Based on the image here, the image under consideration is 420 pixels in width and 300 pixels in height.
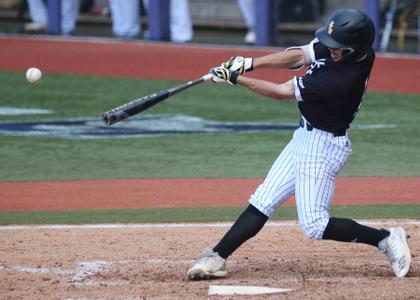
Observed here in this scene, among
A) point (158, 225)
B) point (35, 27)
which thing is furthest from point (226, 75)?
point (35, 27)

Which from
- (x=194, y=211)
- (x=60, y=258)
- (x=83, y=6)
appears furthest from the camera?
(x=83, y=6)

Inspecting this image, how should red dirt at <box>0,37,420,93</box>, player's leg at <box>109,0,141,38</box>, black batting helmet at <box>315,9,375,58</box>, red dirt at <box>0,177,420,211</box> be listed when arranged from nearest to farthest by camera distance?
black batting helmet at <box>315,9,375,58</box>
red dirt at <box>0,177,420,211</box>
red dirt at <box>0,37,420,93</box>
player's leg at <box>109,0,141,38</box>

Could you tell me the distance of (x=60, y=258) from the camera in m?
7.26

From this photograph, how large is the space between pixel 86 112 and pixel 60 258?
6.74 meters

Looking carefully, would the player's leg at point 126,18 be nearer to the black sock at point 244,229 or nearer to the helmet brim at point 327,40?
the black sock at point 244,229

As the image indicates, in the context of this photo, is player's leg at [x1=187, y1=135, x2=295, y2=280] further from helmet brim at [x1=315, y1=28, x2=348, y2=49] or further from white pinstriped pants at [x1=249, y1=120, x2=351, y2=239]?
helmet brim at [x1=315, y1=28, x2=348, y2=49]

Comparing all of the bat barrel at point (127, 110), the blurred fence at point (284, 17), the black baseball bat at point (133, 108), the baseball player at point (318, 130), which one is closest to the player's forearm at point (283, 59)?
the baseball player at point (318, 130)

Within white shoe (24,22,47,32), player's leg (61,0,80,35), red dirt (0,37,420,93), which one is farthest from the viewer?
white shoe (24,22,47,32)

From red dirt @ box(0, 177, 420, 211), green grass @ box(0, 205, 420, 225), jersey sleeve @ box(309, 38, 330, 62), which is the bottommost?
red dirt @ box(0, 177, 420, 211)

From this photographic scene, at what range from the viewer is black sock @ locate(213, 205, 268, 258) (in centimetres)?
653

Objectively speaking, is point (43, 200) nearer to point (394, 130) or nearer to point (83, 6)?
point (394, 130)

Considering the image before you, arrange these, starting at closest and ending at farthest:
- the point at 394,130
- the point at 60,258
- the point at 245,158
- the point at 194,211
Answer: the point at 60,258
the point at 194,211
the point at 245,158
the point at 394,130

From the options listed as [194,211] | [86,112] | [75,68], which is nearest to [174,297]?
[194,211]

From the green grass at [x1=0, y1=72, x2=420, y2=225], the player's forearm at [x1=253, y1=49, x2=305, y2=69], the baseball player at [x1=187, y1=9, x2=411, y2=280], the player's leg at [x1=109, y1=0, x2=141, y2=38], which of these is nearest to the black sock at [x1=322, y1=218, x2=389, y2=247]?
the baseball player at [x1=187, y1=9, x2=411, y2=280]
